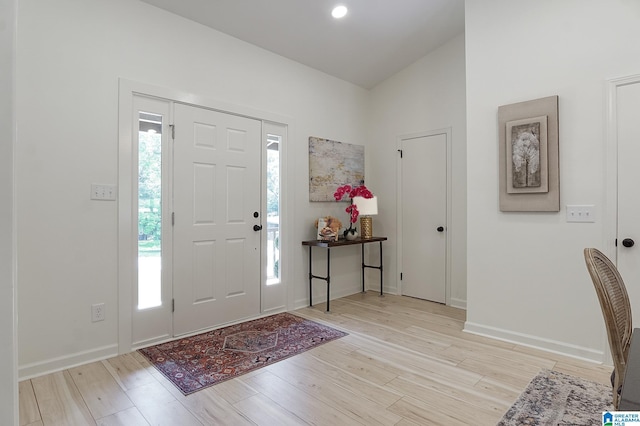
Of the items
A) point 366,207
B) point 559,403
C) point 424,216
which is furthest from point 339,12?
point 559,403

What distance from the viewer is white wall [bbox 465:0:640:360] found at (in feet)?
8.69

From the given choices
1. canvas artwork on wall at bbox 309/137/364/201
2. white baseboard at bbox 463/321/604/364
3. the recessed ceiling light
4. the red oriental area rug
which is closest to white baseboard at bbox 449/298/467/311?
white baseboard at bbox 463/321/604/364

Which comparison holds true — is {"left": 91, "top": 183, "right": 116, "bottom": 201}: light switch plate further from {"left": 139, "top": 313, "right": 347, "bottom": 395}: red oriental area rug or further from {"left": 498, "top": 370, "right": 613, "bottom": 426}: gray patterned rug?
{"left": 498, "top": 370, "right": 613, "bottom": 426}: gray patterned rug

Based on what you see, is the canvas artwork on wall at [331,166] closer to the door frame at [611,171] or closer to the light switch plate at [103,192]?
the light switch plate at [103,192]

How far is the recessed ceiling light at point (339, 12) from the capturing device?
11.0 ft

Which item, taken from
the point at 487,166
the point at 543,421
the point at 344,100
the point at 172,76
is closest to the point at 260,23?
the point at 172,76

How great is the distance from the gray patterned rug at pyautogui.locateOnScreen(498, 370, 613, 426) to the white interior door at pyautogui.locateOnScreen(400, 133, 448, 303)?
1.98 meters

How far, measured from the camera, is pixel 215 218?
3.41m

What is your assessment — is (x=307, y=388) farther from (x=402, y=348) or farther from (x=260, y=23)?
(x=260, y=23)

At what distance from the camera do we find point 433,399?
84.1 inches

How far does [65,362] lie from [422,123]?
4.30 meters

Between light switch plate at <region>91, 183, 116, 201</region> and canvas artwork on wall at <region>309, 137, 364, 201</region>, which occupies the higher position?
canvas artwork on wall at <region>309, 137, 364, 201</region>

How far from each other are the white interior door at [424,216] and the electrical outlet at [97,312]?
343 centimetres

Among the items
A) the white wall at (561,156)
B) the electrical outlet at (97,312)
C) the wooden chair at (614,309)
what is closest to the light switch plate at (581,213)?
the white wall at (561,156)
